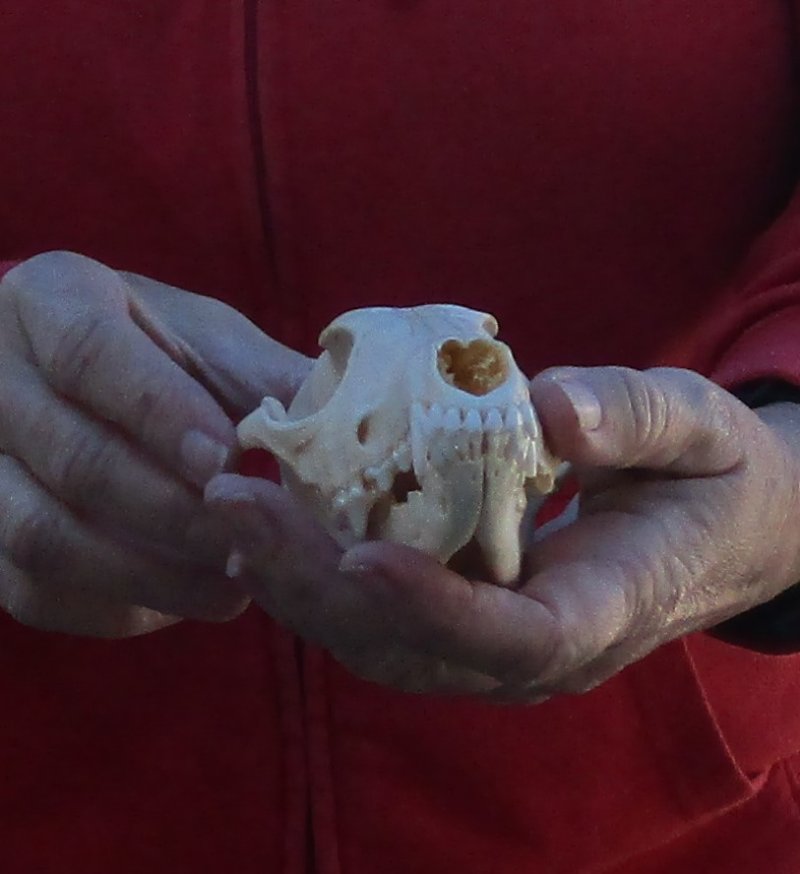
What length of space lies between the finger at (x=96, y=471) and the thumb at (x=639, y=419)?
14 cm

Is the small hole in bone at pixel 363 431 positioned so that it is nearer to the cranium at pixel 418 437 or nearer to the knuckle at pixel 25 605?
the cranium at pixel 418 437

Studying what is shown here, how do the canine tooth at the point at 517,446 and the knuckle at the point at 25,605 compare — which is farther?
the knuckle at the point at 25,605

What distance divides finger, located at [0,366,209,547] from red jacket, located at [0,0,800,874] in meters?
0.17

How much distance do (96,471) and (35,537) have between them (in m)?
0.04

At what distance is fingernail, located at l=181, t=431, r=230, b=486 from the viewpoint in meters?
0.45

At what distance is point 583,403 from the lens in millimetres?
404

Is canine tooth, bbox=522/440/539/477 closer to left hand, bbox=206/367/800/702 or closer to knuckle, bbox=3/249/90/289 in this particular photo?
left hand, bbox=206/367/800/702

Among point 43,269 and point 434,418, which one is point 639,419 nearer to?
point 434,418

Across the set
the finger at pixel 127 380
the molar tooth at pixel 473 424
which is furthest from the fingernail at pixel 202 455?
the molar tooth at pixel 473 424

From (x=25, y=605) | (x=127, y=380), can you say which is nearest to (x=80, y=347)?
(x=127, y=380)

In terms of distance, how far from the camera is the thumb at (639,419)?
1.32 feet

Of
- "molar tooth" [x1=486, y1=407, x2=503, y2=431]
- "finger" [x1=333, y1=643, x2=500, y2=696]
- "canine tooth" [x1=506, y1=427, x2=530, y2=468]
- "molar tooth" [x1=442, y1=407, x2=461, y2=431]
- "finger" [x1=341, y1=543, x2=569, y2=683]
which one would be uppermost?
"molar tooth" [x1=442, y1=407, x2=461, y2=431]

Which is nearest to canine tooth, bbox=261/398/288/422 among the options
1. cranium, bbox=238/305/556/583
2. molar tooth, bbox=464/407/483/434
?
cranium, bbox=238/305/556/583

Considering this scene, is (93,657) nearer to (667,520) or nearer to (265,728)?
(265,728)
